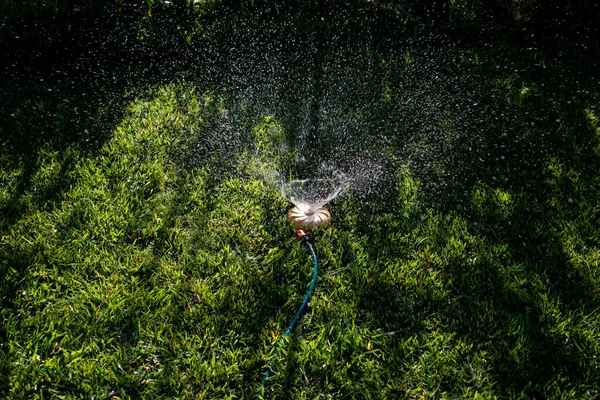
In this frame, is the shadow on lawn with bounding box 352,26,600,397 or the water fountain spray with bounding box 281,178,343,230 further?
the water fountain spray with bounding box 281,178,343,230

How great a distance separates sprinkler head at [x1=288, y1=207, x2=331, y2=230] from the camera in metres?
2.87

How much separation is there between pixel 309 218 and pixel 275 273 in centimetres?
44

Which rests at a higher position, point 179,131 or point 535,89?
point 535,89

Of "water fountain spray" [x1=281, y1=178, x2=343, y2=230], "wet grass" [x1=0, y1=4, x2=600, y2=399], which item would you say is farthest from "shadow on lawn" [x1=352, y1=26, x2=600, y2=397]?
"water fountain spray" [x1=281, y1=178, x2=343, y2=230]

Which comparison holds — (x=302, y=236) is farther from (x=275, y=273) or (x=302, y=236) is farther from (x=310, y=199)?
(x=310, y=199)

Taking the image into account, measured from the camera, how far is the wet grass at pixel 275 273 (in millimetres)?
2117

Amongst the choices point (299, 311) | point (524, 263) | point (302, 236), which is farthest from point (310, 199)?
point (524, 263)

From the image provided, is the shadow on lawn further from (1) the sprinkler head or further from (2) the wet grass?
(1) the sprinkler head

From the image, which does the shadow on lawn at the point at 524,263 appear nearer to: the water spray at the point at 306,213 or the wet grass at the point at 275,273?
the wet grass at the point at 275,273

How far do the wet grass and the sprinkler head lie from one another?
2.9 inches

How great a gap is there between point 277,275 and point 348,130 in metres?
1.73

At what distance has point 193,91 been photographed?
14.4 feet

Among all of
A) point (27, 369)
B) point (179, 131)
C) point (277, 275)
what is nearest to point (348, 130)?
point (179, 131)

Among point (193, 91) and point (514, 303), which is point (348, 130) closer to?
point (193, 91)
